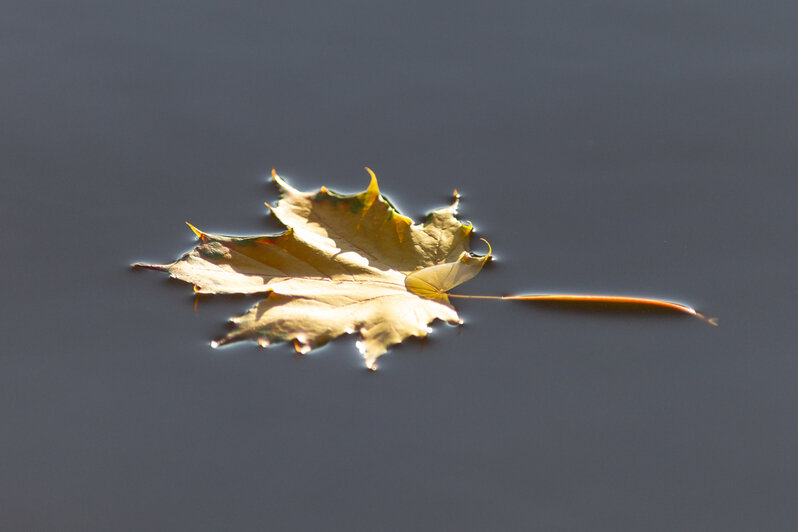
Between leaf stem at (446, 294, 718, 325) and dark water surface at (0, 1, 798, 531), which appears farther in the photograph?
leaf stem at (446, 294, 718, 325)

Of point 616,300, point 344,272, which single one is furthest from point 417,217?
point 616,300

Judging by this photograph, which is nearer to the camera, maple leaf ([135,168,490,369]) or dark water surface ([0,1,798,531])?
dark water surface ([0,1,798,531])

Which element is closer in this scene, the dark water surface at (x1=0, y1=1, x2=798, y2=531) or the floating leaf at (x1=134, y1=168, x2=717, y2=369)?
the dark water surface at (x1=0, y1=1, x2=798, y2=531)

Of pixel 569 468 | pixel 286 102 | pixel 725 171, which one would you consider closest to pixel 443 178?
pixel 286 102

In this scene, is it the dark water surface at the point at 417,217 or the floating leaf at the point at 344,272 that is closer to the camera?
the dark water surface at the point at 417,217
